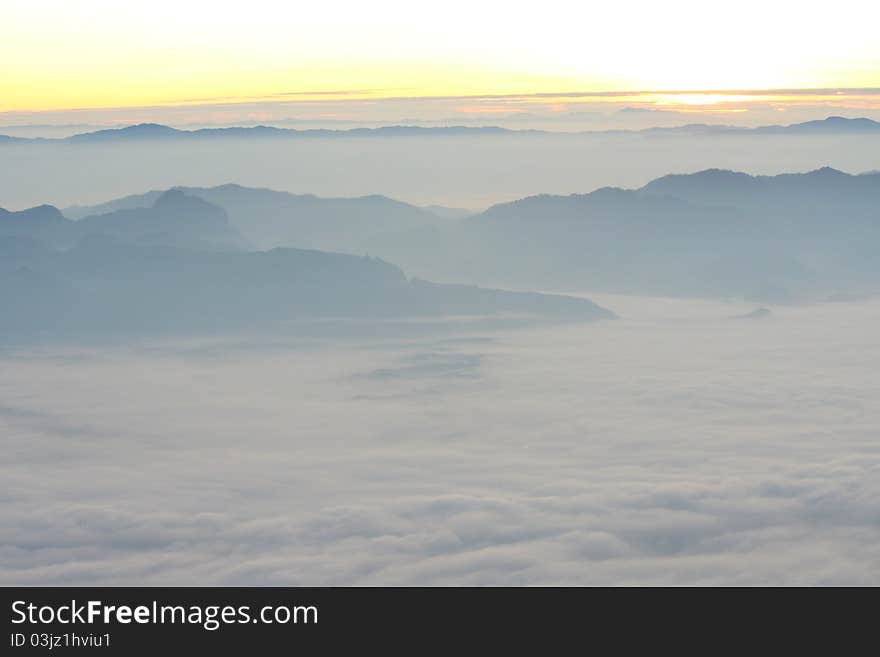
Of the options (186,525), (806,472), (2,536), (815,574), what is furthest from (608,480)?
(2,536)

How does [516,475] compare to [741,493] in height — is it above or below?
above

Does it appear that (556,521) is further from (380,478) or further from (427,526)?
(380,478)

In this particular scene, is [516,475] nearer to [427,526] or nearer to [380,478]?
[380,478]

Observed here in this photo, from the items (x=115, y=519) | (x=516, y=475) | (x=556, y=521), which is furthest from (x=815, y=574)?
(x=115, y=519)

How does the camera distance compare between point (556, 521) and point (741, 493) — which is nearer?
point (556, 521)

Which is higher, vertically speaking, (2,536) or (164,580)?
(2,536)
